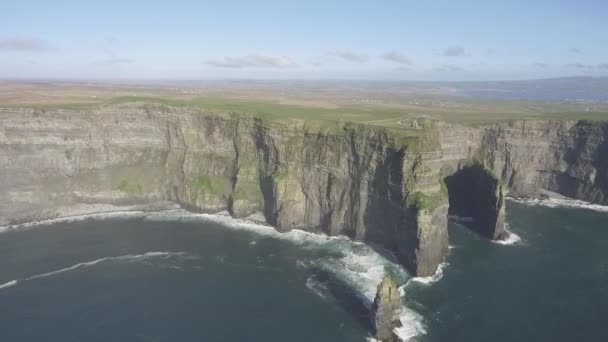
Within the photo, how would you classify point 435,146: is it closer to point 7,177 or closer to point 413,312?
point 413,312

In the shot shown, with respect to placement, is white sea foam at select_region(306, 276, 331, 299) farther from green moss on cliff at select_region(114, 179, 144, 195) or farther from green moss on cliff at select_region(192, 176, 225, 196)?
green moss on cliff at select_region(114, 179, 144, 195)

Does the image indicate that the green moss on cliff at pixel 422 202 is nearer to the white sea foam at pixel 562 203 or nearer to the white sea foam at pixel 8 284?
the white sea foam at pixel 562 203

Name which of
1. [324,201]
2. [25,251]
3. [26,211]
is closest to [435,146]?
[324,201]

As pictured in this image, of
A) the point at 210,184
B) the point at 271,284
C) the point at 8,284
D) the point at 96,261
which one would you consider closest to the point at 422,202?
the point at 271,284

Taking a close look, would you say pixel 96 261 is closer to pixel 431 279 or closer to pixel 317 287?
pixel 317 287

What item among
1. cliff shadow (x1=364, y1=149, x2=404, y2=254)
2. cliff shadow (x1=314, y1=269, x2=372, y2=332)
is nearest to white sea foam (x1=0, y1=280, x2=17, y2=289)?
cliff shadow (x1=314, y1=269, x2=372, y2=332)

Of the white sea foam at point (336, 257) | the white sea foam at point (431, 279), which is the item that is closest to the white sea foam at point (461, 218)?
the white sea foam at point (336, 257)
